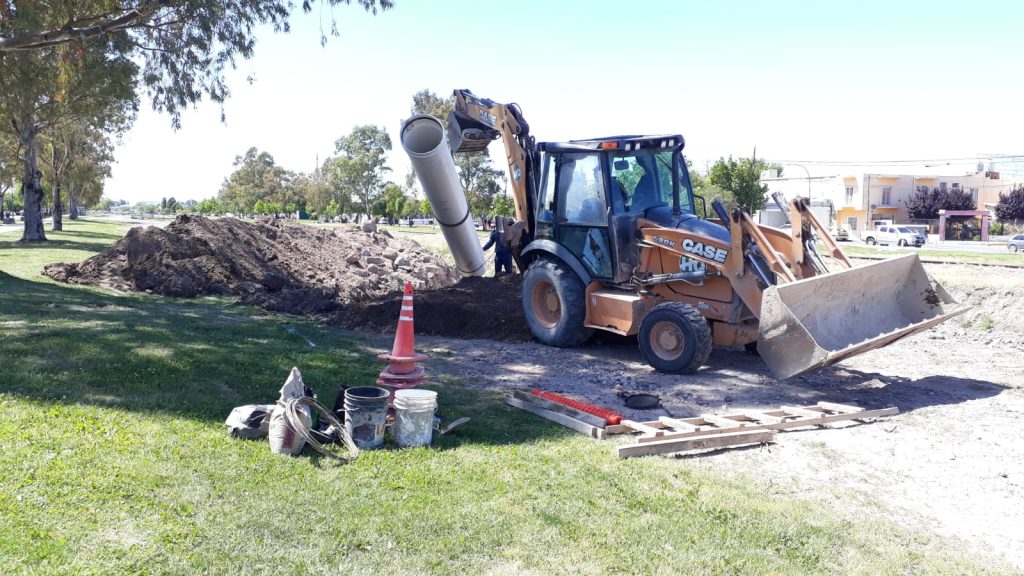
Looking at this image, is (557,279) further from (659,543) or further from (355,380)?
(659,543)

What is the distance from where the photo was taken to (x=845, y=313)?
864 centimetres

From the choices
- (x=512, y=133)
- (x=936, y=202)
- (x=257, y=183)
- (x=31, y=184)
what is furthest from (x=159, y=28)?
(x=257, y=183)

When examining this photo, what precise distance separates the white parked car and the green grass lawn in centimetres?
4488

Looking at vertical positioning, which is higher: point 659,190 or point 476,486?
point 659,190

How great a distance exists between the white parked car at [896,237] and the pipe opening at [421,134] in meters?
39.8

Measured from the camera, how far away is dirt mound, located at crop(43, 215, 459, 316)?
53.9 ft

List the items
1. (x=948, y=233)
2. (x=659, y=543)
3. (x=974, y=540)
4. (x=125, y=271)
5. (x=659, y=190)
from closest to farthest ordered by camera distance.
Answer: (x=659, y=543), (x=974, y=540), (x=659, y=190), (x=125, y=271), (x=948, y=233)

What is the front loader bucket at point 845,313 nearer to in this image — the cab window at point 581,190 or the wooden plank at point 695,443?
the wooden plank at point 695,443

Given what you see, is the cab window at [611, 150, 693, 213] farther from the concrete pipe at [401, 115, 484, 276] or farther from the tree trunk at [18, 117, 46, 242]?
the tree trunk at [18, 117, 46, 242]

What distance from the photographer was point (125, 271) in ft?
58.0

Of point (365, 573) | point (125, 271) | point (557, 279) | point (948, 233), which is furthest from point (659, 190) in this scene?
point (948, 233)

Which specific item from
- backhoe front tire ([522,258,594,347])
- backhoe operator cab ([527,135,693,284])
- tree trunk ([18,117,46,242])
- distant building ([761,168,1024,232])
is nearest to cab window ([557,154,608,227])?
backhoe operator cab ([527,135,693,284])

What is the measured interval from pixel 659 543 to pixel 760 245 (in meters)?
5.01

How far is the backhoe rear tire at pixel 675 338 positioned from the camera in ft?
30.4
